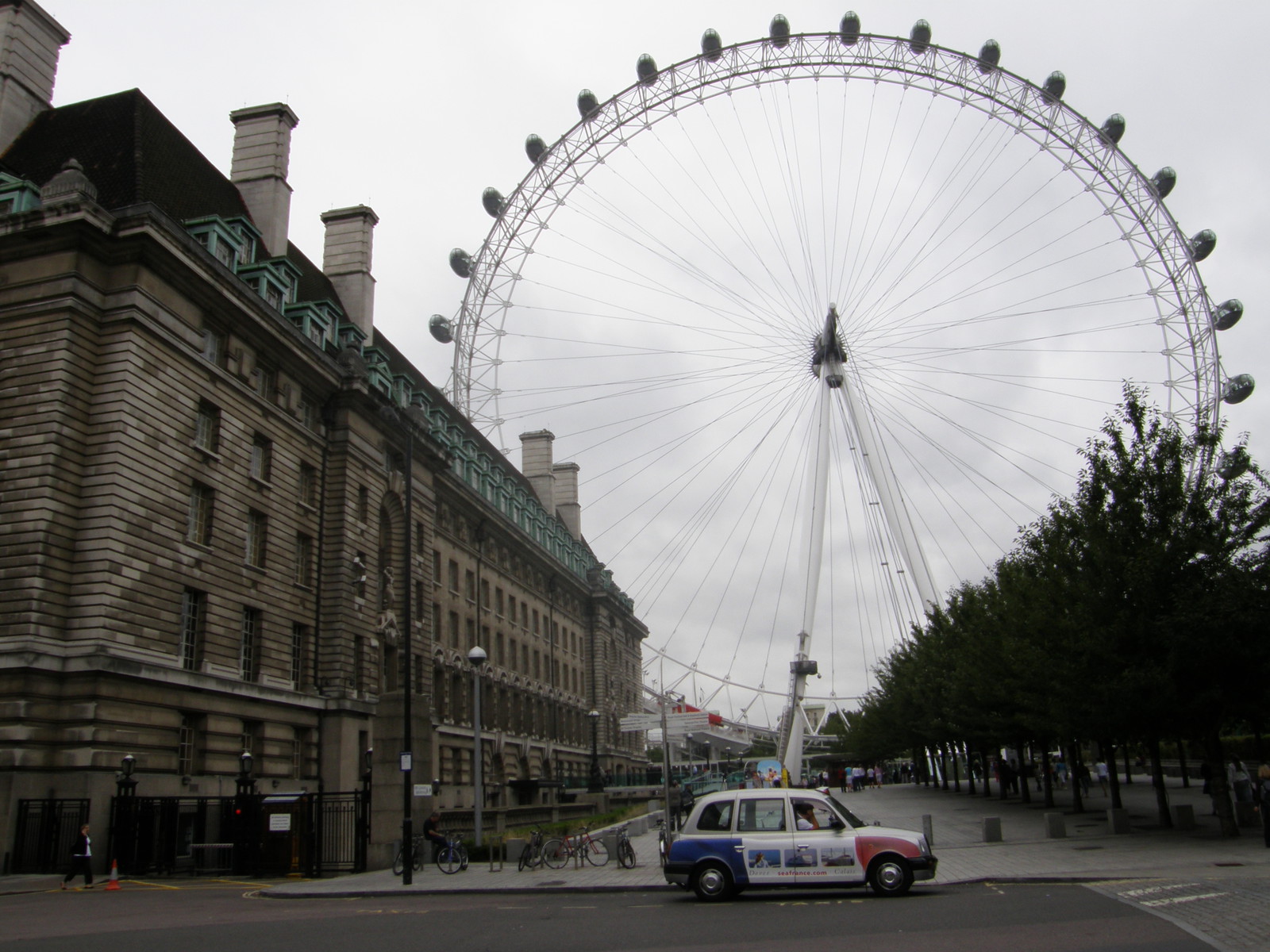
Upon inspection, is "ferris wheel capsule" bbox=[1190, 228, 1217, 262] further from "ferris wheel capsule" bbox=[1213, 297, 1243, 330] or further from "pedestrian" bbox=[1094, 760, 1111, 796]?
"pedestrian" bbox=[1094, 760, 1111, 796]

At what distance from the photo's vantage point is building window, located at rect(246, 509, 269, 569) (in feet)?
123

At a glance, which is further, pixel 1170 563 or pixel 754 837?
pixel 1170 563

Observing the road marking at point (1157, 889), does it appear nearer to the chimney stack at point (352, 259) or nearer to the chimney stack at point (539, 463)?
the chimney stack at point (352, 259)

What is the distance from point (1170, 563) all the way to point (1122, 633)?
2.22 metres

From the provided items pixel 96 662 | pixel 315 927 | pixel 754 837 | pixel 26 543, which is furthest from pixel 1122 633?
pixel 26 543

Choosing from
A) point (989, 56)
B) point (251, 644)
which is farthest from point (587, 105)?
point (251, 644)

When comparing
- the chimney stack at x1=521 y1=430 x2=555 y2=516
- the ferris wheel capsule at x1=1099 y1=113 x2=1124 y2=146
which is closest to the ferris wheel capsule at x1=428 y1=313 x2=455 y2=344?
the ferris wheel capsule at x1=1099 y1=113 x2=1124 y2=146

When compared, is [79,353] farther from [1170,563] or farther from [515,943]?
[1170,563]

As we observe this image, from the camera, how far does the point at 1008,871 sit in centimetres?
2173

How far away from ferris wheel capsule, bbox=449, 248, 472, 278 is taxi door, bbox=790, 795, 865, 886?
120 feet

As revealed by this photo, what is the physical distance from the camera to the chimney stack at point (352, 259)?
53.0 m

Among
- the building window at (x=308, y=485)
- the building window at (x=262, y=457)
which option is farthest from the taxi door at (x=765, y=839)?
the building window at (x=308, y=485)

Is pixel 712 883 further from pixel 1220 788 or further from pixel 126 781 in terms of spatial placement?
pixel 126 781

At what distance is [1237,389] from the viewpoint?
44.9 m
